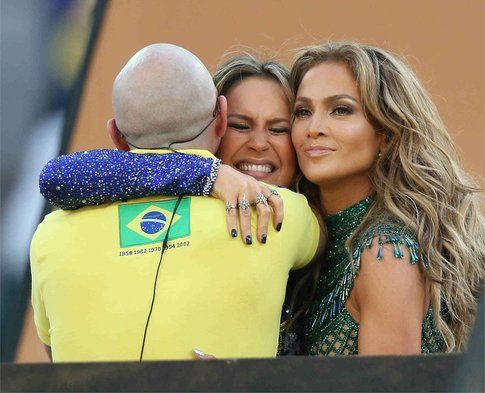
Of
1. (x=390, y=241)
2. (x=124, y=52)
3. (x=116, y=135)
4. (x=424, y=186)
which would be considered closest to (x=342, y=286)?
(x=390, y=241)

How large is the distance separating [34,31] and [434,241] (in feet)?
7.16

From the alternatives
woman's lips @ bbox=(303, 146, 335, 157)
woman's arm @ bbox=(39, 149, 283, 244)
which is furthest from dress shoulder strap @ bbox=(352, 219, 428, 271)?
woman's arm @ bbox=(39, 149, 283, 244)

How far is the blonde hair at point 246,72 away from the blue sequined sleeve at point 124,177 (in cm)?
77

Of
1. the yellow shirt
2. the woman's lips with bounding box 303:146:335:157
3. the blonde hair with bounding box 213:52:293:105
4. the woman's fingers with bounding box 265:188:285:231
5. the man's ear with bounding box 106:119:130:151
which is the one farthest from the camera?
the blonde hair with bounding box 213:52:293:105

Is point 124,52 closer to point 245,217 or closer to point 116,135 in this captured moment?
point 116,135

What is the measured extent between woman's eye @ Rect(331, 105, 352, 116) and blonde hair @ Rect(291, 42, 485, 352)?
45mm

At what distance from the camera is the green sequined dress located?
7.95ft

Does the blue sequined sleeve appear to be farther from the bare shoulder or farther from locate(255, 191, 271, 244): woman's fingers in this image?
the bare shoulder

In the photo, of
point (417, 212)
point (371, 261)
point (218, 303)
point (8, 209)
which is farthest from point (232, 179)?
point (8, 209)

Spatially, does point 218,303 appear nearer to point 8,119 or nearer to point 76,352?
point 76,352

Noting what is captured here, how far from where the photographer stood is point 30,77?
4090mm

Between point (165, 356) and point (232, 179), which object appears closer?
point (165, 356)

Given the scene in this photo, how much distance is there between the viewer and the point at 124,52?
4031 millimetres

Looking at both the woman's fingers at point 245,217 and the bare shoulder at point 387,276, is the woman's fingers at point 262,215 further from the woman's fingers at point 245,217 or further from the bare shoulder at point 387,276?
the bare shoulder at point 387,276
